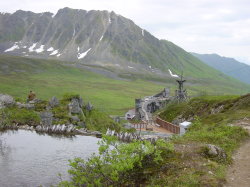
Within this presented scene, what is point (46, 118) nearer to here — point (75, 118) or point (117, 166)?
point (75, 118)

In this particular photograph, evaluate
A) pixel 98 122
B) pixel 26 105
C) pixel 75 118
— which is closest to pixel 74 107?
pixel 75 118

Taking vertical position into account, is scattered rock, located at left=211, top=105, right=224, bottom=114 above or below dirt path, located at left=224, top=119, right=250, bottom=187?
below

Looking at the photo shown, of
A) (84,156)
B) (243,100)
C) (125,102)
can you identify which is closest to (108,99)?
(125,102)

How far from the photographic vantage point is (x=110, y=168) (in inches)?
728

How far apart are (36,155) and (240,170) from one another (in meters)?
24.0

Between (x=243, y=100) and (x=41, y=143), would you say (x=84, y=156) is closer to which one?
(x=41, y=143)

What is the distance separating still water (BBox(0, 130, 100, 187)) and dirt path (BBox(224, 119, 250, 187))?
405 inches

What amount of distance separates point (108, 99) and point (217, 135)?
136 m

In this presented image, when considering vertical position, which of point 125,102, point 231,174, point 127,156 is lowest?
point 125,102

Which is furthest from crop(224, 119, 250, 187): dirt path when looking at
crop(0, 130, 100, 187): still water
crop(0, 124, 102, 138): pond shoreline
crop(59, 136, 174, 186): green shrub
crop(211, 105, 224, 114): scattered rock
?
crop(211, 105, 224, 114): scattered rock

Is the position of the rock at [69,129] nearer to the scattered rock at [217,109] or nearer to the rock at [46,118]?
the rock at [46,118]

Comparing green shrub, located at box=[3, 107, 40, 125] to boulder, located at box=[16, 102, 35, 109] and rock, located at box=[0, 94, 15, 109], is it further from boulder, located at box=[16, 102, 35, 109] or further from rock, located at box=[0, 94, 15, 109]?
boulder, located at box=[16, 102, 35, 109]

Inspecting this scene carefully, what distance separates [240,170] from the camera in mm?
22125

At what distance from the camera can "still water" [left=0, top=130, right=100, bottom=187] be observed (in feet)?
97.3
